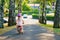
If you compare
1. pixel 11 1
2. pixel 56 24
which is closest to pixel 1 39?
pixel 56 24

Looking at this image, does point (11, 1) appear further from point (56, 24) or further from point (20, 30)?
point (20, 30)

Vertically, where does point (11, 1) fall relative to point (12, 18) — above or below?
above

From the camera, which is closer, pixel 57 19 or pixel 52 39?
pixel 52 39

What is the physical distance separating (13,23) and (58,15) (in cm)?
695

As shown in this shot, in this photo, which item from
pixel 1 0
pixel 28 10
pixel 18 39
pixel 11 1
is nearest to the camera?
pixel 18 39

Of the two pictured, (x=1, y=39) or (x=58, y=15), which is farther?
(x=58, y=15)

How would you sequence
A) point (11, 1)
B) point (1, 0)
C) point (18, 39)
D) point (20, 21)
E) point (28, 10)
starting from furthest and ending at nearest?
point (28, 10) < point (11, 1) < point (1, 0) < point (20, 21) < point (18, 39)

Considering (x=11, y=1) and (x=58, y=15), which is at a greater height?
(x=11, y=1)

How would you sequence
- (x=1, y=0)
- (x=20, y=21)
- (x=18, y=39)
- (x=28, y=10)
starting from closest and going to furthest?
(x=18, y=39) → (x=20, y=21) → (x=1, y=0) → (x=28, y=10)

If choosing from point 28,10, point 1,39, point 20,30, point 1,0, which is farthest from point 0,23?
point 28,10

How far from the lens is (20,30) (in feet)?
53.0

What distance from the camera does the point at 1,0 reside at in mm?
22375

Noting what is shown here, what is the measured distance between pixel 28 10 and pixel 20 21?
82.8m

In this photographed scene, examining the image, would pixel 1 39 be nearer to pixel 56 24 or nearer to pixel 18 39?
pixel 18 39
